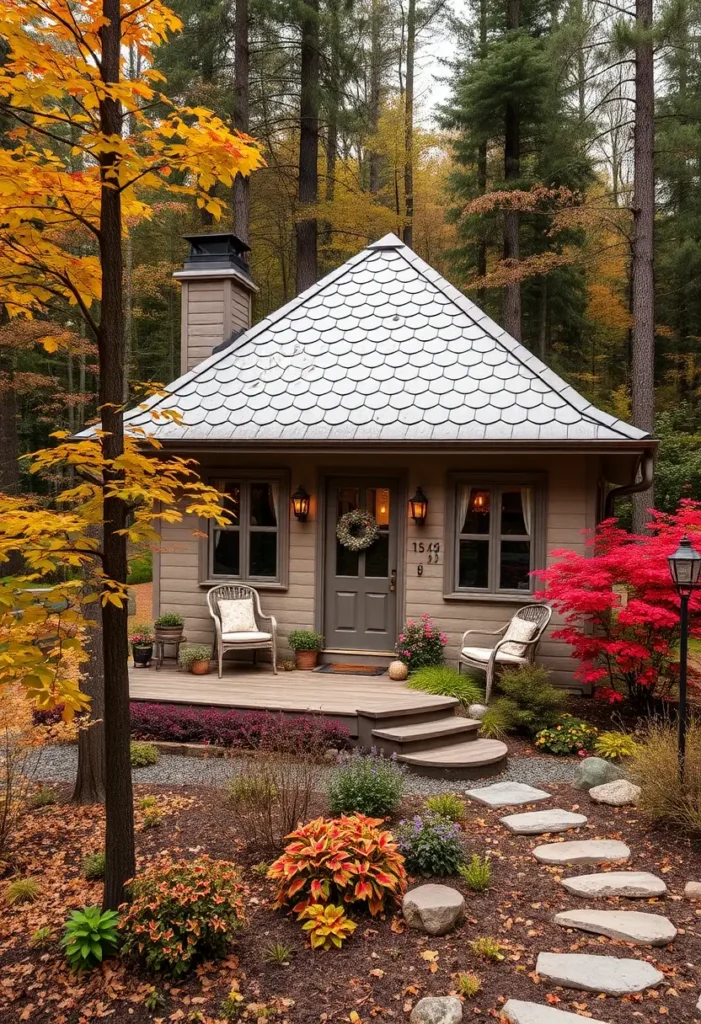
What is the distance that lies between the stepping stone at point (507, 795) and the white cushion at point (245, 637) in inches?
129

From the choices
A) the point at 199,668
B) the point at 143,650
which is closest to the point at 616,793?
the point at 199,668

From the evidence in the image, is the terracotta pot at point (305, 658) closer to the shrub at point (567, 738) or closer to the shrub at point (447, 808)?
the shrub at point (567, 738)

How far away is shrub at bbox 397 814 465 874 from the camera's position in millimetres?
4047

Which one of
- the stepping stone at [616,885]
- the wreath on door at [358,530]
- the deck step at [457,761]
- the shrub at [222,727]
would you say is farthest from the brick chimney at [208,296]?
the stepping stone at [616,885]

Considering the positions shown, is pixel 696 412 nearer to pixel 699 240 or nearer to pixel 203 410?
pixel 699 240

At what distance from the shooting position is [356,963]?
10.8 feet

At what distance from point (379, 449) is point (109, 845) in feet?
17.3

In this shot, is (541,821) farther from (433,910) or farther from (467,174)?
(467,174)

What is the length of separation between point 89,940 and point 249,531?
5809 millimetres

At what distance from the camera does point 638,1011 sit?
2.95 metres

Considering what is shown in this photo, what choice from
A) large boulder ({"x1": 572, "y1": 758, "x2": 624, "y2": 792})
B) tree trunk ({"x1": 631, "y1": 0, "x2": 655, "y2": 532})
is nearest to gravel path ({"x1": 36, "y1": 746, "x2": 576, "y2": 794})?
large boulder ({"x1": 572, "y1": 758, "x2": 624, "y2": 792})

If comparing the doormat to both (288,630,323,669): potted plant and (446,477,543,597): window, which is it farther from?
(446,477,543,597): window

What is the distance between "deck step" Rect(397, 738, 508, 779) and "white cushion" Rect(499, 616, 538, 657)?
137 centimetres

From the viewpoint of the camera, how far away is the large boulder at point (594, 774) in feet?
18.2
